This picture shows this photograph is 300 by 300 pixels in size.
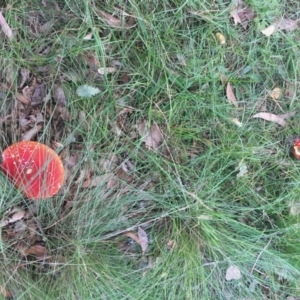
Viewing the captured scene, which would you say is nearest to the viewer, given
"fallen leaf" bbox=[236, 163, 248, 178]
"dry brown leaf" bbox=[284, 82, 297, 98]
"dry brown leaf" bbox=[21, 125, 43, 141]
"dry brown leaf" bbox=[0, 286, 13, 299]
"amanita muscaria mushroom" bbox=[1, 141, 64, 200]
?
"amanita muscaria mushroom" bbox=[1, 141, 64, 200]

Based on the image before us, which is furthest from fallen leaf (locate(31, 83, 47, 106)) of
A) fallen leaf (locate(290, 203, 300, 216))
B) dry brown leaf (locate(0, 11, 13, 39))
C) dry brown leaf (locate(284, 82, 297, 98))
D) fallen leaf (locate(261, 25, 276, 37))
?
fallen leaf (locate(290, 203, 300, 216))

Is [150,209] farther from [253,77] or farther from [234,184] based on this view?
[253,77]


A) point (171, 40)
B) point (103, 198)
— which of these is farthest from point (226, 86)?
point (103, 198)

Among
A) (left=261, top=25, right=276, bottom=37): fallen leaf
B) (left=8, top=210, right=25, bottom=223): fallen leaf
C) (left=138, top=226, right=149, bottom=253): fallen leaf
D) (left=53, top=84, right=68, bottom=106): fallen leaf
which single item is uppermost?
(left=261, top=25, right=276, bottom=37): fallen leaf

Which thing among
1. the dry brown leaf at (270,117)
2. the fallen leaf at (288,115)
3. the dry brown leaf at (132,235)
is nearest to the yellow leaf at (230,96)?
the dry brown leaf at (270,117)

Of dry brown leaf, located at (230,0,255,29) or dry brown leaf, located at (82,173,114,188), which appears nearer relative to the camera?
dry brown leaf, located at (82,173,114,188)

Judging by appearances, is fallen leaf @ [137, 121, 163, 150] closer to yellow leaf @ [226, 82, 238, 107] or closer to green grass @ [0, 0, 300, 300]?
green grass @ [0, 0, 300, 300]

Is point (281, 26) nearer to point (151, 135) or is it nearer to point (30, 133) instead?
point (151, 135)
